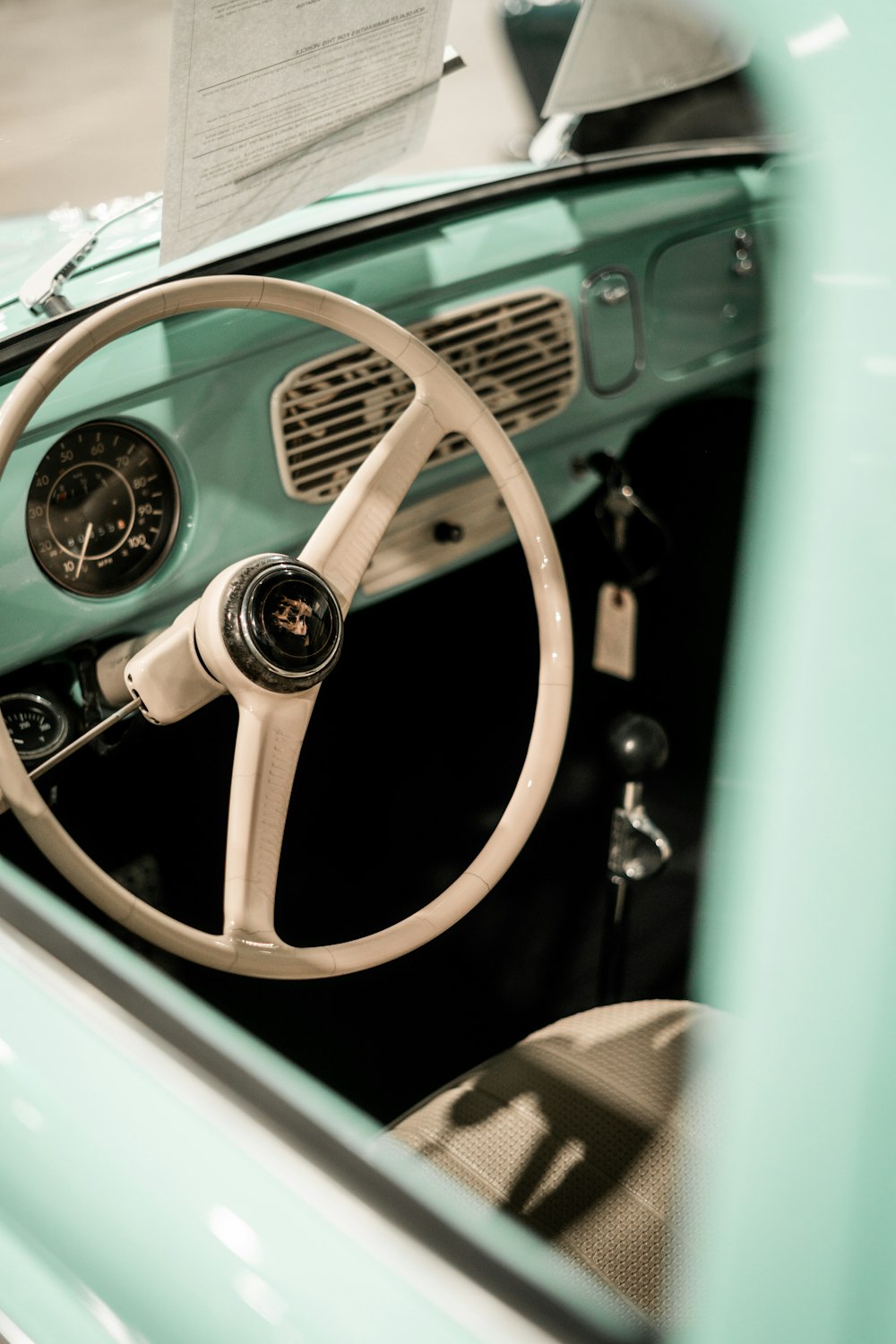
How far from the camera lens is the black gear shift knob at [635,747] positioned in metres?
1.75

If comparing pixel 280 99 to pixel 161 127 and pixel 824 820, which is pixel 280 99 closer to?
pixel 161 127

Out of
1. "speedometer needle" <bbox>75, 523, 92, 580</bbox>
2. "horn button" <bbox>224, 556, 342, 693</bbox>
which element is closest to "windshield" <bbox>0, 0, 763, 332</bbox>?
"speedometer needle" <bbox>75, 523, 92, 580</bbox>

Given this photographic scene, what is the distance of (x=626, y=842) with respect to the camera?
1813mm

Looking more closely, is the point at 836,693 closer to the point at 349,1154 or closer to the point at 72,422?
the point at 349,1154

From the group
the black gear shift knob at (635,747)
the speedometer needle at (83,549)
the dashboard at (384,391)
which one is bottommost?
the black gear shift knob at (635,747)

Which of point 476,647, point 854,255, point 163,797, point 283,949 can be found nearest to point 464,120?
point 476,647

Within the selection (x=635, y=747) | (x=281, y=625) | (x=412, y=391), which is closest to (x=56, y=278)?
(x=412, y=391)

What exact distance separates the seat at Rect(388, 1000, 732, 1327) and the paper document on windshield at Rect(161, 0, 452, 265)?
36.5 inches

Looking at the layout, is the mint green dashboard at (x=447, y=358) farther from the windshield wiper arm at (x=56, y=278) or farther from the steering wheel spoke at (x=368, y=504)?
the steering wheel spoke at (x=368, y=504)

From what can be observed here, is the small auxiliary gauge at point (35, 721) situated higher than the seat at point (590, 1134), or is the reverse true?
the small auxiliary gauge at point (35, 721)

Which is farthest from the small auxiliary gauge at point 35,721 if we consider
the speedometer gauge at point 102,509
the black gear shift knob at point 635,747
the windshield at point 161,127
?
the black gear shift knob at point 635,747

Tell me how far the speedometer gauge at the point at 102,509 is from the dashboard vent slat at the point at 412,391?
0.18m

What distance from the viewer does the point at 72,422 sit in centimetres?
126

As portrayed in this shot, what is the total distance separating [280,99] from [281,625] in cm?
54
